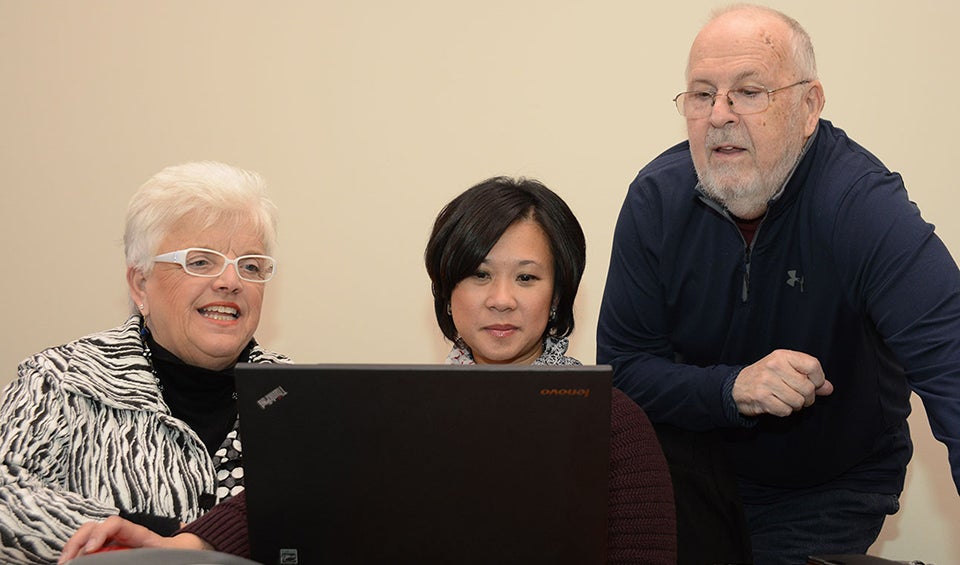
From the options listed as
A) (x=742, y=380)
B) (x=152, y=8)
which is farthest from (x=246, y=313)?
(x=152, y=8)

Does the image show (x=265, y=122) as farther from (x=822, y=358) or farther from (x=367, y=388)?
(x=367, y=388)

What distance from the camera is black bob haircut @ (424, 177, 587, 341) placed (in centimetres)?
185

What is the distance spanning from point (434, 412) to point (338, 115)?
2046mm

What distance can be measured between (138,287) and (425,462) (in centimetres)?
105

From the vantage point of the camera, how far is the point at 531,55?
287 cm

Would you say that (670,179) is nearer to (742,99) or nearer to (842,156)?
(742,99)

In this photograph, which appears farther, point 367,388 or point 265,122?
point 265,122

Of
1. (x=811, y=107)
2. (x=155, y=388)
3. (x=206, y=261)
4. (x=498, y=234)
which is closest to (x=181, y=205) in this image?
(x=206, y=261)

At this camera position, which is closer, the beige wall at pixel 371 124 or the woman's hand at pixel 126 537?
the woman's hand at pixel 126 537

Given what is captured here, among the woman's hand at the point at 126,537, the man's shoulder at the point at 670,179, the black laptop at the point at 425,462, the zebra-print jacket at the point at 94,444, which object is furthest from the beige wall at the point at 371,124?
the black laptop at the point at 425,462

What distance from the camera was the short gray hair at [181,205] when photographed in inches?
73.1

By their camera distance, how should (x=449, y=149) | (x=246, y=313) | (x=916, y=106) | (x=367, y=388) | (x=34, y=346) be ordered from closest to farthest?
(x=367, y=388) < (x=246, y=313) < (x=916, y=106) < (x=449, y=149) < (x=34, y=346)

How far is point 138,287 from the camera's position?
1928mm

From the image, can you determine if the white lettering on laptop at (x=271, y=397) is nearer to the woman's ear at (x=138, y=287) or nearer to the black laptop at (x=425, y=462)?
the black laptop at (x=425, y=462)
